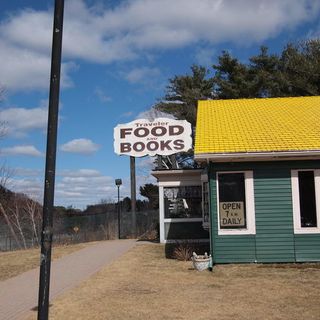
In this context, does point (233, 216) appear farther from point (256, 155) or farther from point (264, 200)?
point (256, 155)

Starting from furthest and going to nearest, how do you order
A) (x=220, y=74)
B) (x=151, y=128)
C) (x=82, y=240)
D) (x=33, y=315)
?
(x=220, y=74) < (x=82, y=240) < (x=151, y=128) < (x=33, y=315)

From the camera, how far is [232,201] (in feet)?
48.6

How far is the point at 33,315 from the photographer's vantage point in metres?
9.27

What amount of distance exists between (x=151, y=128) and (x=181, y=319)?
16.1 m

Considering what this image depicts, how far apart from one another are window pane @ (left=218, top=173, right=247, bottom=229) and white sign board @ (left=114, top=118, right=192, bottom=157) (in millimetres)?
9084

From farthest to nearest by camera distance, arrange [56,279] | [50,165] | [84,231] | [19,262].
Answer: [84,231] → [19,262] → [56,279] → [50,165]

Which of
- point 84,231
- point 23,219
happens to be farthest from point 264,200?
point 23,219

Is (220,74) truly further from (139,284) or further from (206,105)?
(139,284)

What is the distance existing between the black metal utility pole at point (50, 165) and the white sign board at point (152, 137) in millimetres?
16836

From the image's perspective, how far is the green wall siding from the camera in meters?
14.6

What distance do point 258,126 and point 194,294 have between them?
7.95 meters

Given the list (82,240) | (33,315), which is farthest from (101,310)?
(82,240)

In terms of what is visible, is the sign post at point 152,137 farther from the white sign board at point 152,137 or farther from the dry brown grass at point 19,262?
the dry brown grass at point 19,262

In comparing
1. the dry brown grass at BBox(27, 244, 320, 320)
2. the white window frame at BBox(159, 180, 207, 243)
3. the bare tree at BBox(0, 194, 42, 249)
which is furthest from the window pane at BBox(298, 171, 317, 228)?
the bare tree at BBox(0, 194, 42, 249)
